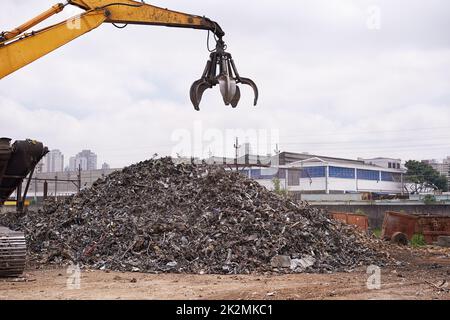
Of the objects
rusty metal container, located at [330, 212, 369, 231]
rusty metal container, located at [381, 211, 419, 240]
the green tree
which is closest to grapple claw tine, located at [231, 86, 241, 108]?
rusty metal container, located at [381, 211, 419, 240]

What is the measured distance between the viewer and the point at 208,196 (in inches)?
509

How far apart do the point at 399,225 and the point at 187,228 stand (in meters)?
8.57

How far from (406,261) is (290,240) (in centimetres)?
321

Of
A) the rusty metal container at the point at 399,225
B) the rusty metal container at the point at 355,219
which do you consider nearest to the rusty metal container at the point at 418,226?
the rusty metal container at the point at 399,225

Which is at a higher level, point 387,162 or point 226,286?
point 387,162

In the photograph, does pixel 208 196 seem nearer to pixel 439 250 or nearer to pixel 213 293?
pixel 213 293

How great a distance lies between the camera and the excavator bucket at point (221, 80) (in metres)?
9.12

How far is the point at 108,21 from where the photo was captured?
10953 millimetres

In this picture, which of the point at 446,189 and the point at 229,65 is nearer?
the point at 229,65

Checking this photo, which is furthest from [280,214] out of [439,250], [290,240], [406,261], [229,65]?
[439,250]

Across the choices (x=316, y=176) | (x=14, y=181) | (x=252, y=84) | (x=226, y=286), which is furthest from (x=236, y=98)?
(x=316, y=176)

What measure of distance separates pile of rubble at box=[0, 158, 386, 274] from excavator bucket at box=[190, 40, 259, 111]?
3196 millimetres

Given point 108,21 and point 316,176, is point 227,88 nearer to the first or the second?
point 108,21

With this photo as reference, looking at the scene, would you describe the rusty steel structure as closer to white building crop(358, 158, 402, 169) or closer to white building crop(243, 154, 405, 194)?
white building crop(243, 154, 405, 194)
